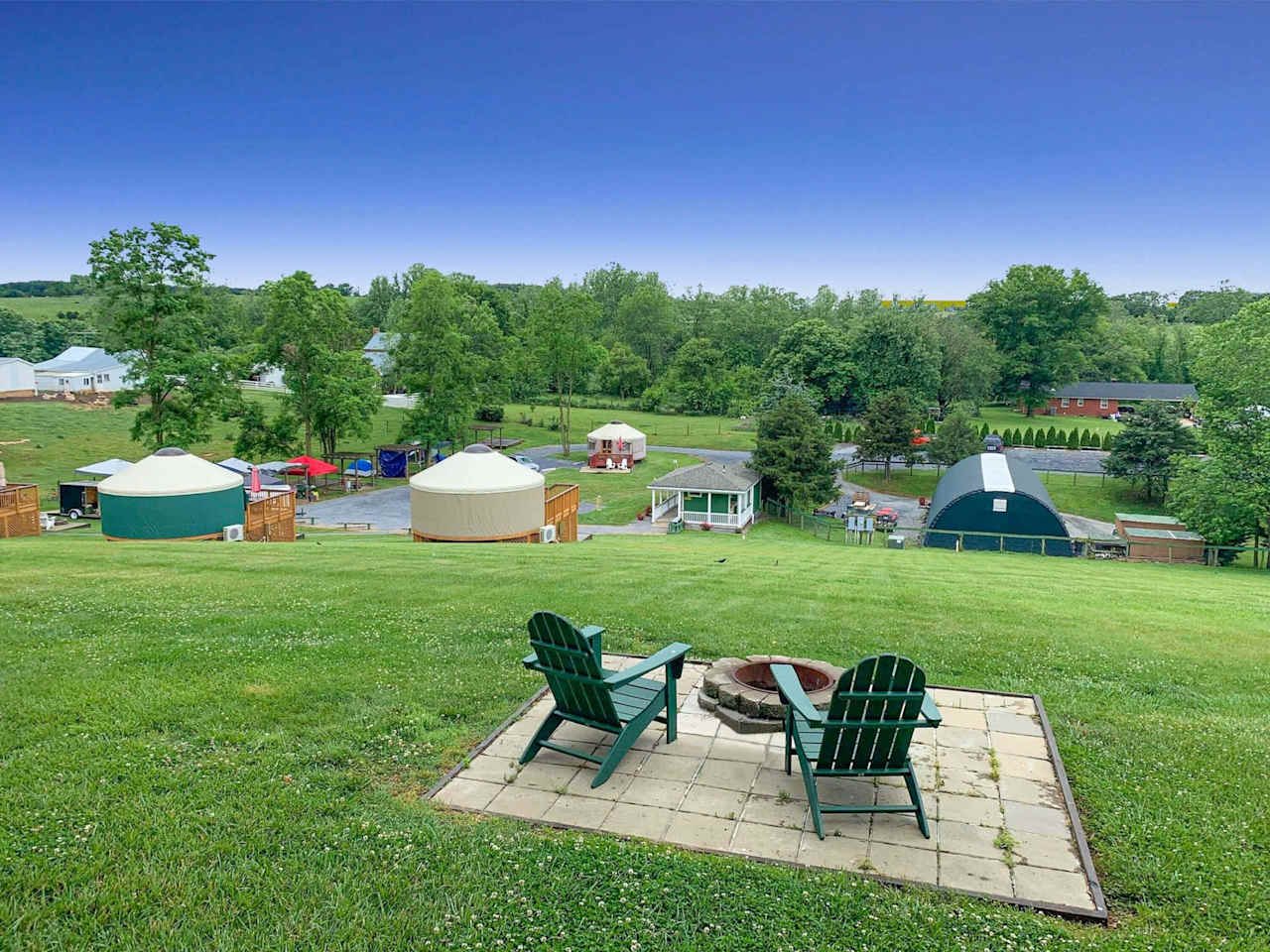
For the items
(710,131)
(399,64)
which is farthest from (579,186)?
(399,64)

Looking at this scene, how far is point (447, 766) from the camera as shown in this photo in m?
4.41

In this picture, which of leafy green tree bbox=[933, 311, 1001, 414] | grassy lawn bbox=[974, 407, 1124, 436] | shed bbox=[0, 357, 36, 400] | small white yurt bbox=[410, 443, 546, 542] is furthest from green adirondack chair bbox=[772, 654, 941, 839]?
shed bbox=[0, 357, 36, 400]

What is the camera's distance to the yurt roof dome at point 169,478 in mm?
17391

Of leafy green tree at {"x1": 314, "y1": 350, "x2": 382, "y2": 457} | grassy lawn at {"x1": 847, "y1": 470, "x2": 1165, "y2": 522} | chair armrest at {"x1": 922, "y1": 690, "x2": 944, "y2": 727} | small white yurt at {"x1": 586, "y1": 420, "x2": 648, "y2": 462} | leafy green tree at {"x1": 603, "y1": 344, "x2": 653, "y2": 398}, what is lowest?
grassy lawn at {"x1": 847, "y1": 470, "x2": 1165, "y2": 522}

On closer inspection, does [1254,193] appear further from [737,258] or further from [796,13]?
[737,258]

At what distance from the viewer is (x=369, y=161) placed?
33.7 metres

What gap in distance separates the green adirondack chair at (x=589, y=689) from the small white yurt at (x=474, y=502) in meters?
14.3

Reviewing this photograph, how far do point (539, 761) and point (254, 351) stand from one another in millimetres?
29626

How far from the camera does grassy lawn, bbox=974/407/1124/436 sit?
5378cm

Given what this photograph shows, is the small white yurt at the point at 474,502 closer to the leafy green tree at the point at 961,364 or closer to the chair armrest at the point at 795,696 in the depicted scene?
the chair armrest at the point at 795,696

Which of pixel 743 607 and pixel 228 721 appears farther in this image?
pixel 743 607

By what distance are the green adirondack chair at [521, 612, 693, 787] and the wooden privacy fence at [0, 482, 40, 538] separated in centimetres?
1872

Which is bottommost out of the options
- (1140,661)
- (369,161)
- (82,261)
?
(1140,661)

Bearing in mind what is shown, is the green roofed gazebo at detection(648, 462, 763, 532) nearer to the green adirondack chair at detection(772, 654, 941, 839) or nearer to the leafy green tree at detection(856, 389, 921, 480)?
the leafy green tree at detection(856, 389, 921, 480)
